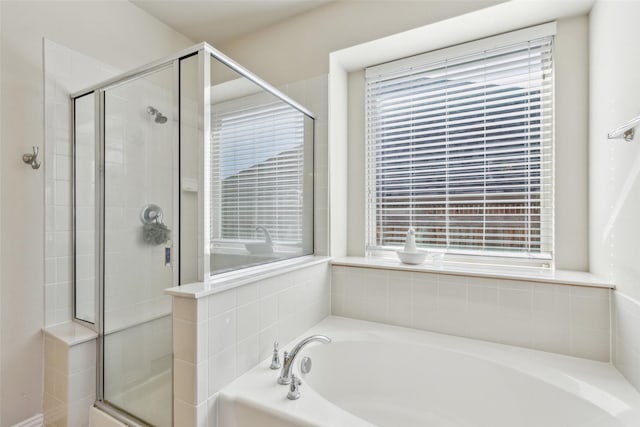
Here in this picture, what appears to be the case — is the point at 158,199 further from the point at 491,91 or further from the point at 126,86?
the point at 491,91

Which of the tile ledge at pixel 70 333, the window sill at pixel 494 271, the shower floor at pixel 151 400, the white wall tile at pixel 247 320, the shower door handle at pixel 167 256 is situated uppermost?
the shower door handle at pixel 167 256

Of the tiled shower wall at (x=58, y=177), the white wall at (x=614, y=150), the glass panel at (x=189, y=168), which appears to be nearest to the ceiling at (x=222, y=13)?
the tiled shower wall at (x=58, y=177)

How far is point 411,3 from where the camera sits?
5.94ft

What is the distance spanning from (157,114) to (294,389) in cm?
131

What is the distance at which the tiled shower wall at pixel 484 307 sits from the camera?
1.47m

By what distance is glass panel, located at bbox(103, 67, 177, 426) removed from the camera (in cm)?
135

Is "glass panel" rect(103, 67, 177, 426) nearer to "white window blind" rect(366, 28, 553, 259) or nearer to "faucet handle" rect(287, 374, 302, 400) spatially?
"faucet handle" rect(287, 374, 302, 400)

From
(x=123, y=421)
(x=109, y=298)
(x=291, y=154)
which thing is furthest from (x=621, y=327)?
(x=109, y=298)

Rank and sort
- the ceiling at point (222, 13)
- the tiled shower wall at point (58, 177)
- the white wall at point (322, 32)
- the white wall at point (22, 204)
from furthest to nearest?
the ceiling at point (222, 13)
the white wall at point (322, 32)
the tiled shower wall at point (58, 177)
the white wall at point (22, 204)

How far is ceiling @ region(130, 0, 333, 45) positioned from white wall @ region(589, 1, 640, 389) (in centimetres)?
154

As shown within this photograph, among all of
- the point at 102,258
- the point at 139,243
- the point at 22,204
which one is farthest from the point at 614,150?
the point at 22,204

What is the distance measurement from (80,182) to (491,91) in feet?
8.06

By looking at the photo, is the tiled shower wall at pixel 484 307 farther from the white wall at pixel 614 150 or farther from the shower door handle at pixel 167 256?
the shower door handle at pixel 167 256

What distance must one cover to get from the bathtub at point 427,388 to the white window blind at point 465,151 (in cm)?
63
